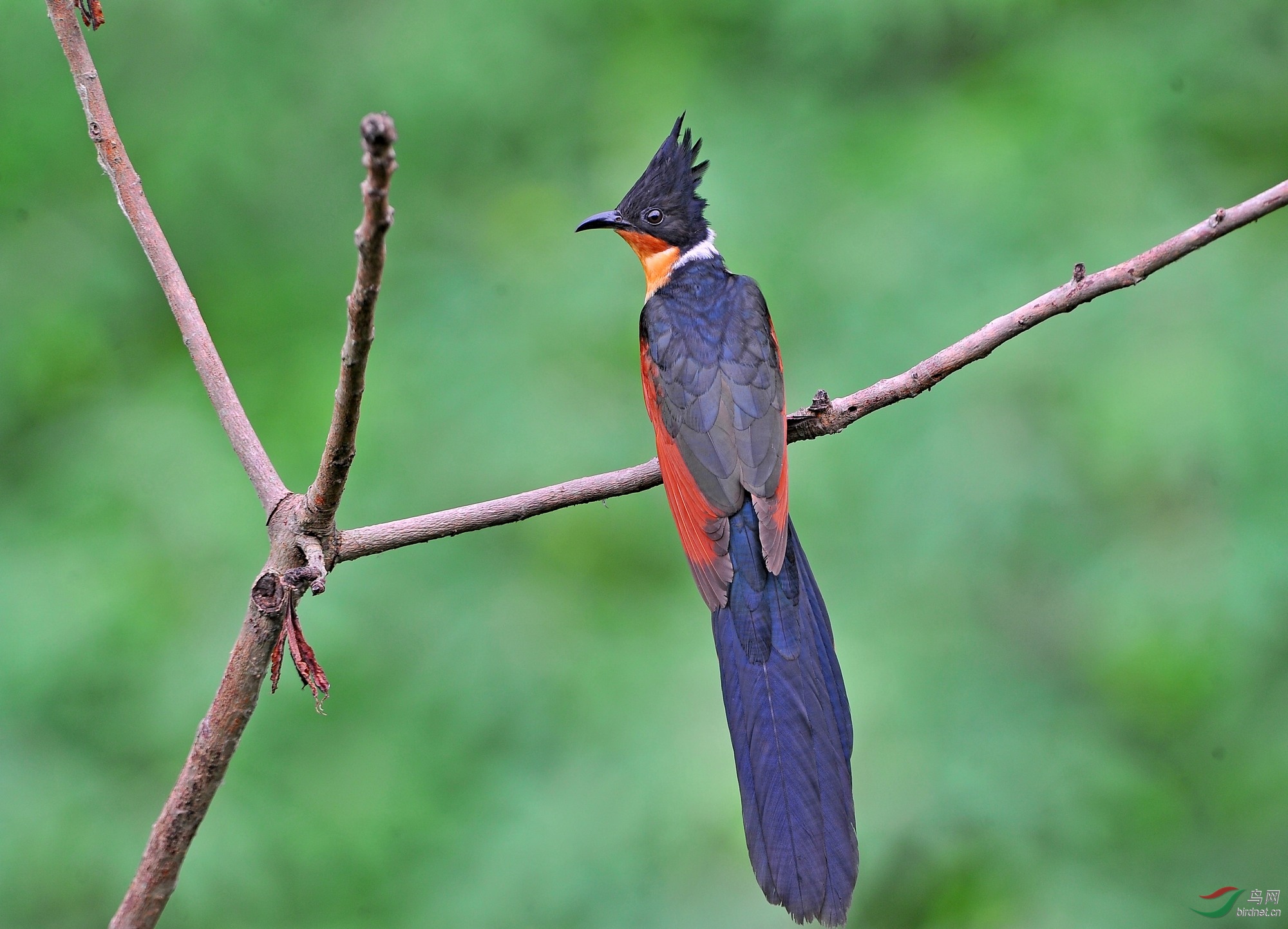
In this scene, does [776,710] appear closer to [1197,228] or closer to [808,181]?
[1197,228]

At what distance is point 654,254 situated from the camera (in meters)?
3.87

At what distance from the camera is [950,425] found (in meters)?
3.80

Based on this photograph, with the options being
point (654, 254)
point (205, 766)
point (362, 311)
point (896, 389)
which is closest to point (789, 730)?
point (896, 389)

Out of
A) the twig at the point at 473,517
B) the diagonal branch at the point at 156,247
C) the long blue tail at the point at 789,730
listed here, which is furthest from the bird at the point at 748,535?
the diagonal branch at the point at 156,247

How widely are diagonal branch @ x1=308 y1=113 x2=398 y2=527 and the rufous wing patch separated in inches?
45.2

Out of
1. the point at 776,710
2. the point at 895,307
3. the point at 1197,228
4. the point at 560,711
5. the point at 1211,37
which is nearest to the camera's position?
the point at 1197,228

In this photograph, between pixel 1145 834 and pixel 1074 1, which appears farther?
pixel 1074 1

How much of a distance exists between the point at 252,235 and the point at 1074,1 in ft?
12.3

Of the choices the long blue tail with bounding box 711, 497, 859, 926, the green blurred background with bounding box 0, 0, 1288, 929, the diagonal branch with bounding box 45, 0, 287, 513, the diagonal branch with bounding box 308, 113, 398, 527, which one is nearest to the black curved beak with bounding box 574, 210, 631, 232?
the green blurred background with bounding box 0, 0, 1288, 929

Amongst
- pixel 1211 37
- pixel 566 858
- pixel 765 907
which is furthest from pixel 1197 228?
pixel 1211 37

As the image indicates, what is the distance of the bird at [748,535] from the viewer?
2.30 m

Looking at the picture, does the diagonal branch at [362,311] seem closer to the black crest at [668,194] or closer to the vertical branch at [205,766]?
the vertical branch at [205,766]

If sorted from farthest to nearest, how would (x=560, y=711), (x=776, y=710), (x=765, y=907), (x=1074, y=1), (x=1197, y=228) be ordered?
(x=1074, y=1) → (x=560, y=711) → (x=765, y=907) → (x=776, y=710) → (x=1197, y=228)

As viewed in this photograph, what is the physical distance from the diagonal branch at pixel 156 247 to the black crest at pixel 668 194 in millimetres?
1980
